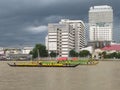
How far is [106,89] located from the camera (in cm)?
3594

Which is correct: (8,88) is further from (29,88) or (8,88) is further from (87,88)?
(87,88)

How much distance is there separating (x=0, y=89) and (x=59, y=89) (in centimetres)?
620

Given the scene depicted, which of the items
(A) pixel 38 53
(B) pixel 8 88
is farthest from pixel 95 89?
(A) pixel 38 53

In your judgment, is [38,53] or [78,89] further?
[38,53]

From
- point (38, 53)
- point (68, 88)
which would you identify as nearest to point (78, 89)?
point (68, 88)

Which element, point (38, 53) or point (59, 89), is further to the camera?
point (38, 53)

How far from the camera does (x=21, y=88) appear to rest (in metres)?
37.2

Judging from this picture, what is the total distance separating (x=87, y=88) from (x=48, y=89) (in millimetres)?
4361

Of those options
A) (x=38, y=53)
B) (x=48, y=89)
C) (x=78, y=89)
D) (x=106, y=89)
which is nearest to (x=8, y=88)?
Answer: (x=48, y=89)

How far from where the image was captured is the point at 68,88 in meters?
36.8

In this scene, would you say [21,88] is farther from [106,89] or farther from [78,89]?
[106,89]

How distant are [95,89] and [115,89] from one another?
87.9 inches

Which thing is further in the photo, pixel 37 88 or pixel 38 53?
pixel 38 53

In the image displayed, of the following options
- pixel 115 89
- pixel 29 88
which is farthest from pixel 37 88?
pixel 115 89
